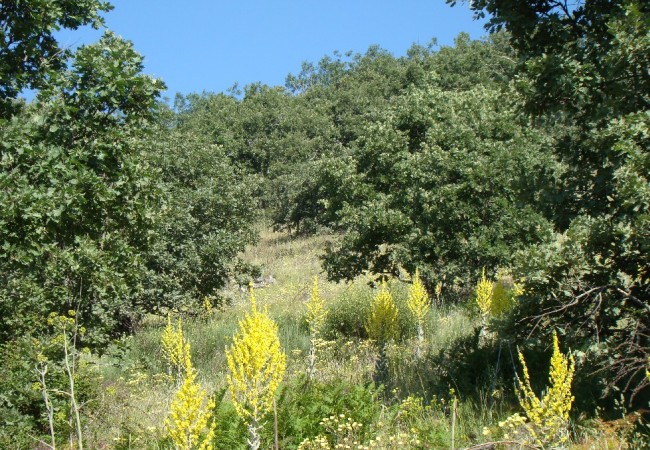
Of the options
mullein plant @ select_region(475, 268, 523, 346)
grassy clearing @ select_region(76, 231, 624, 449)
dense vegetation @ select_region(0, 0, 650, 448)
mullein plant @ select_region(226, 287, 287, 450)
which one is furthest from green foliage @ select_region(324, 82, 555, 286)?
mullein plant @ select_region(226, 287, 287, 450)

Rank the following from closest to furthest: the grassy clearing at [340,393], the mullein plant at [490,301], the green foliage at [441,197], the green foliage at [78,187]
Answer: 1. the grassy clearing at [340,393]
2. the green foliage at [78,187]
3. the mullein plant at [490,301]
4. the green foliage at [441,197]

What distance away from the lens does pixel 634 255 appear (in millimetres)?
5961

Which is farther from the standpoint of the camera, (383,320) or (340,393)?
(383,320)

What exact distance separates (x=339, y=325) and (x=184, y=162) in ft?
22.3

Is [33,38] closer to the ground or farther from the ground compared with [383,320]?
farther from the ground

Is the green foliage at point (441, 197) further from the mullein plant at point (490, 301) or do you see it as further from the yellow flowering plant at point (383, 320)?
the yellow flowering plant at point (383, 320)

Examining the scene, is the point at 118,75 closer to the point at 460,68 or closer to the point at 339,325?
the point at 339,325

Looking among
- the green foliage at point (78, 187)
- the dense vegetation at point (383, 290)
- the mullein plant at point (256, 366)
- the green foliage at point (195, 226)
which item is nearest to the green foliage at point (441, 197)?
the dense vegetation at point (383, 290)

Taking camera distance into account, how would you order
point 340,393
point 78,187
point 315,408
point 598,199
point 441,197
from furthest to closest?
point 441,197 → point 78,187 → point 598,199 → point 340,393 → point 315,408

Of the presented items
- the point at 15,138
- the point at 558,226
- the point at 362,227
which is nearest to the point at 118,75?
the point at 15,138

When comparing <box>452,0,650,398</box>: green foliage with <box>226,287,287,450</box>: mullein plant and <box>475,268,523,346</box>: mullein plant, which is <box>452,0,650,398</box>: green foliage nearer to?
<box>475,268,523,346</box>: mullein plant

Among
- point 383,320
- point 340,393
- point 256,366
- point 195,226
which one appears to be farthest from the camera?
point 195,226

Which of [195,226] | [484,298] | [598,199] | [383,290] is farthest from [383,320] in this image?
[195,226]

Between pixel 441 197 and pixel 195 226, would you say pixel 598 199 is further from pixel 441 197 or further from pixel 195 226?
pixel 195 226
